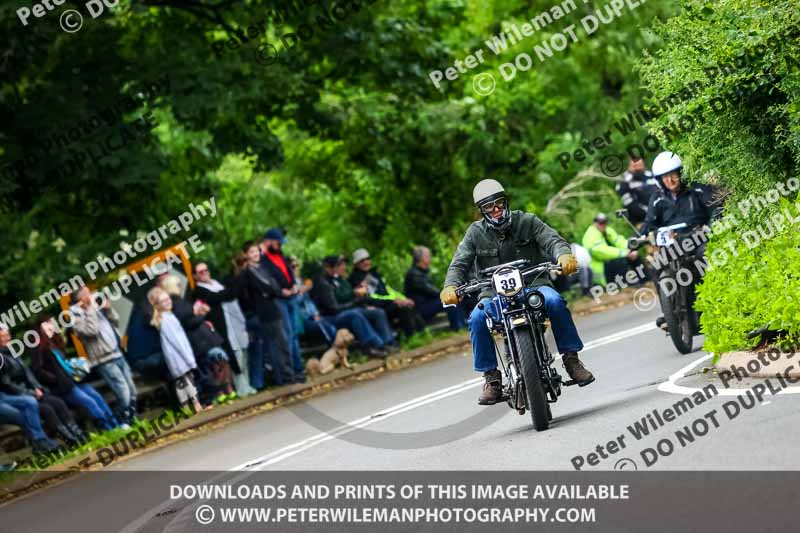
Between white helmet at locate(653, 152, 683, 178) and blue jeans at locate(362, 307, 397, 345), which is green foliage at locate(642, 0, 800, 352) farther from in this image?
blue jeans at locate(362, 307, 397, 345)

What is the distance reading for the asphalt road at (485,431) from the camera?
932 cm

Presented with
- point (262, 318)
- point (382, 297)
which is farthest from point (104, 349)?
point (382, 297)

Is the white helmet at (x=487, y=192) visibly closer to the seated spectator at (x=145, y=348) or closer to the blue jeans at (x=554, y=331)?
the blue jeans at (x=554, y=331)

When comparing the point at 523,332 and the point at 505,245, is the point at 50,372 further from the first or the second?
the point at 523,332

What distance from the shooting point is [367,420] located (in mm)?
15258

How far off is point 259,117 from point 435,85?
353 centimetres

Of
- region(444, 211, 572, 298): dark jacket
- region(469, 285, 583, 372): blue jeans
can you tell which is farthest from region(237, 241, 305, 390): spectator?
region(469, 285, 583, 372): blue jeans

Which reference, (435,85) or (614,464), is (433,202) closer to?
(435,85)

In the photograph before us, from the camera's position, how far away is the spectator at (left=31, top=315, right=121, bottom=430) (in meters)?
17.3

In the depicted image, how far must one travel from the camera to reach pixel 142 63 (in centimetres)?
2147

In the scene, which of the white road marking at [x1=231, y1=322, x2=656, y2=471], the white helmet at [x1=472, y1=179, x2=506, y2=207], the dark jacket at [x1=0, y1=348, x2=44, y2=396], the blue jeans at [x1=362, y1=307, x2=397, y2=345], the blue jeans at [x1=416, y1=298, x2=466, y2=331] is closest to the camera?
the white helmet at [x1=472, y1=179, x2=506, y2=207]

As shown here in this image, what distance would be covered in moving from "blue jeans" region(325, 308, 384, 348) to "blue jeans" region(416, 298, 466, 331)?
7.25ft

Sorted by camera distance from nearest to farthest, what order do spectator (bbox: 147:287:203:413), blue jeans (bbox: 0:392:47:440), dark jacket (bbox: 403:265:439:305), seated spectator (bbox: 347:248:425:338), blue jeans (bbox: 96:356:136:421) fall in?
blue jeans (bbox: 0:392:47:440)
blue jeans (bbox: 96:356:136:421)
spectator (bbox: 147:287:203:413)
seated spectator (bbox: 347:248:425:338)
dark jacket (bbox: 403:265:439:305)

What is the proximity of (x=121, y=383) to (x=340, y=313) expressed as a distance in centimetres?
464
